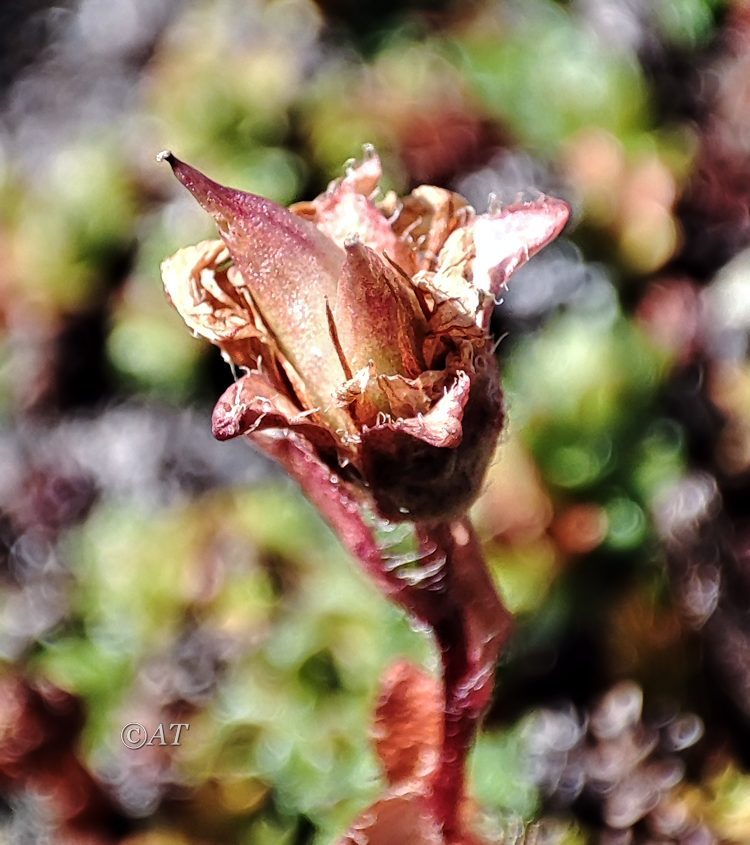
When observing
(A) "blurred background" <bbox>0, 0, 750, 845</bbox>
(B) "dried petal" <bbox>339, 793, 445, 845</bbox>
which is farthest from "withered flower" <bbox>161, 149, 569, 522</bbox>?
(A) "blurred background" <bbox>0, 0, 750, 845</bbox>

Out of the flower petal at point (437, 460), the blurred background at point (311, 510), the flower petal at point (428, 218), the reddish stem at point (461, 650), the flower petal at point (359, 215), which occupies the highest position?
the flower petal at point (359, 215)

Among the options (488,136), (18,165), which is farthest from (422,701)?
(18,165)

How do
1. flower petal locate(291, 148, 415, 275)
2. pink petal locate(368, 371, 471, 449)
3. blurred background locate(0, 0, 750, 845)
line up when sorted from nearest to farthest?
pink petal locate(368, 371, 471, 449)
flower petal locate(291, 148, 415, 275)
blurred background locate(0, 0, 750, 845)

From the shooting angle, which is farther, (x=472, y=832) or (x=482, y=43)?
(x=482, y=43)

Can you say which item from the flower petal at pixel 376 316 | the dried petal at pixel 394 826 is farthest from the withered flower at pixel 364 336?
the dried petal at pixel 394 826

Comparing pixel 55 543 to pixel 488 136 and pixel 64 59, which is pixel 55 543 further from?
pixel 64 59

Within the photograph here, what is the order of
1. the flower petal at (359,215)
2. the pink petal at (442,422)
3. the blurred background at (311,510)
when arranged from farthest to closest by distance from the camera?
the blurred background at (311,510)
the flower petal at (359,215)
the pink petal at (442,422)

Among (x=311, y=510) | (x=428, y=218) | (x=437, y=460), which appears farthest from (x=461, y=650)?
(x=311, y=510)

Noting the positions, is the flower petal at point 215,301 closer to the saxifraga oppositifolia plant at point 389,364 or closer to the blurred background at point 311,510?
the saxifraga oppositifolia plant at point 389,364

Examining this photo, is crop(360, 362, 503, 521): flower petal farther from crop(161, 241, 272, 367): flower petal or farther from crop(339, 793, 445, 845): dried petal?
crop(339, 793, 445, 845): dried petal
